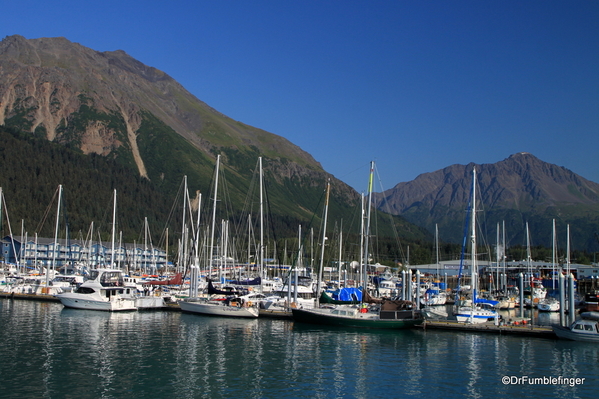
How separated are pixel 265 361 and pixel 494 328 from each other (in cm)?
2868

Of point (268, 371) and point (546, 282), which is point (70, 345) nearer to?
point (268, 371)

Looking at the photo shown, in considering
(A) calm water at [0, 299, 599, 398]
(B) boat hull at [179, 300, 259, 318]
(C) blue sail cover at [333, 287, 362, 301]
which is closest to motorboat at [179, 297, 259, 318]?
(B) boat hull at [179, 300, 259, 318]

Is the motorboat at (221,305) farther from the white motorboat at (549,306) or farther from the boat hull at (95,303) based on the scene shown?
the white motorboat at (549,306)

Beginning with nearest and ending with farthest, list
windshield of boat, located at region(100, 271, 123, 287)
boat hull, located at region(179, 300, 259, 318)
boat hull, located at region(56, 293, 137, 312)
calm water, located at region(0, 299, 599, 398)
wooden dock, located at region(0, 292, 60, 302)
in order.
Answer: calm water, located at region(0, 299, 599, 398) → boat hull, located at region(179, 300, 259, 318) → boat hull, located at region(56, 293, 137, 312) → windshield of boat, located at region(100, 271, 123, 287) → wooden dock, located at region(0, 292, 60, 302)

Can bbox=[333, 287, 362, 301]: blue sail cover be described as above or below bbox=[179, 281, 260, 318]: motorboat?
above

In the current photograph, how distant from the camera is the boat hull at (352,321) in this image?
58812 mm

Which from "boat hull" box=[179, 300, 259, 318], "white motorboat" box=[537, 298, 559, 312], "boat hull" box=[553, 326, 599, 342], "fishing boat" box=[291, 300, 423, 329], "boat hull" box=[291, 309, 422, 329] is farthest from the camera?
"white motorboat" box=[537, 298, 559, 312]

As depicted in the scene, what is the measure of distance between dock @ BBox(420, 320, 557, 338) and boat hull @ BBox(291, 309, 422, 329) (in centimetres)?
229

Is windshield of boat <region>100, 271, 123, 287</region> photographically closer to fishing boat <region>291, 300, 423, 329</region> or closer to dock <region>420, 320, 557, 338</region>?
fishing boat <region>291, 300, 423, 329</region>

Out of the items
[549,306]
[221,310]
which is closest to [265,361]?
[221,310]

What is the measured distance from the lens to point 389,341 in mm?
52844

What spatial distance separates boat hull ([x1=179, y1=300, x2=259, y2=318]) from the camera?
216 feet

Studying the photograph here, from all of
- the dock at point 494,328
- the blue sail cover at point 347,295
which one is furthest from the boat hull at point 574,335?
the blue sail cover at point 347,295

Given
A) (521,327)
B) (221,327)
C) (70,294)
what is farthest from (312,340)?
(70,294)
